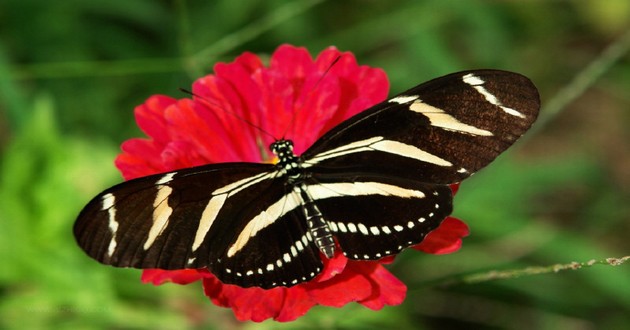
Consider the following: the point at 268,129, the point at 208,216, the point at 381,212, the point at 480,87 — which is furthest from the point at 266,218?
the point at 480,87

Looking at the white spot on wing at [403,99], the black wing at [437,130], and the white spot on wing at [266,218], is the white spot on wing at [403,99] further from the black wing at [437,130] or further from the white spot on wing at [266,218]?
the white spot on wing at [266,218]

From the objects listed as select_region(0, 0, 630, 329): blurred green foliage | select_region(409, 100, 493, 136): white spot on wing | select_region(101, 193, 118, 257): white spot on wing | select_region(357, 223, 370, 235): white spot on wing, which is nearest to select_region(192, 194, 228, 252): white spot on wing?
select_region(101, 193, 118, 257): white spot on wing

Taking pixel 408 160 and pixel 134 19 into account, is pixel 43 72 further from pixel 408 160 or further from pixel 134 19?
pixel 408 160

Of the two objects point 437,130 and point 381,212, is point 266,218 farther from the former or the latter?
point 437,130

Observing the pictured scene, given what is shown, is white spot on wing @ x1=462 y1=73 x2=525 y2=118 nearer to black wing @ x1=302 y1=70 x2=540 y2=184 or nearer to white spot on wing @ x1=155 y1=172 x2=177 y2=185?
Result: black wing @ x1=302 y1=70 x2=540 y2=184

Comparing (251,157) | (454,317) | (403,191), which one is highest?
(251,157)

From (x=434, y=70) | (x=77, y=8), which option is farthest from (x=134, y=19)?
(x=434, y=70)

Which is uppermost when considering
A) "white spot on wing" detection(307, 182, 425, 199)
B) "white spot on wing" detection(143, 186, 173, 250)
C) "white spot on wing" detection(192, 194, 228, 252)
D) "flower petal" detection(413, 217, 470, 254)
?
"white spot on wing" detection(143, 186, 173, 250)
